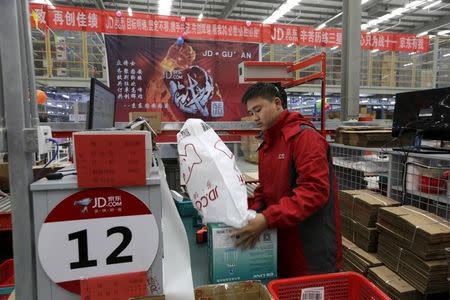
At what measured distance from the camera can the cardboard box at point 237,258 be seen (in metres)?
1.14

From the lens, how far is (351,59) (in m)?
4.32

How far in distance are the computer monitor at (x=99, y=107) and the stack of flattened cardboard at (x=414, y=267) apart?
1.99 meters

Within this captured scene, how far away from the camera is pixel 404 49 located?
693cm

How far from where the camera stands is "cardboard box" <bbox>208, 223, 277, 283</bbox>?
114 centimetres

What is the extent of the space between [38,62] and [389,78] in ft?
24.8

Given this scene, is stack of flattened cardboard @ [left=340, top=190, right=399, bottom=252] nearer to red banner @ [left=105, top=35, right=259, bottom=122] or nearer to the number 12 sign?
the number 12 sign

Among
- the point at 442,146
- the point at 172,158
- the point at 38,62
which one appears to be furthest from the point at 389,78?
the point at 38,62

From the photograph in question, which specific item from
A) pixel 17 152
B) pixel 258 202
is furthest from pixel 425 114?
pixel 17 152

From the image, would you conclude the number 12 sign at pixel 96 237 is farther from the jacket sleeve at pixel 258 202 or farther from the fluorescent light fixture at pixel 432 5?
the fluorescent light fixture at pixel 432 5

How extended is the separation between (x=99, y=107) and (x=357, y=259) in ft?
A: 6.82

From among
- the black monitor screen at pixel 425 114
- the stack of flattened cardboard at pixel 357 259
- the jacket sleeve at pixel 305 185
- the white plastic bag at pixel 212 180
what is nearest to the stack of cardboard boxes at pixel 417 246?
the stack of flattened cardboard at pixel 357 259

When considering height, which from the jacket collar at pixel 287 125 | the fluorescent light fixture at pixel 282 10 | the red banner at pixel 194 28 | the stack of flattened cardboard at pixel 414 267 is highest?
the fluorescent light fixture at pixel 282 10

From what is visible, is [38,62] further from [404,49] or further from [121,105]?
[404,49]

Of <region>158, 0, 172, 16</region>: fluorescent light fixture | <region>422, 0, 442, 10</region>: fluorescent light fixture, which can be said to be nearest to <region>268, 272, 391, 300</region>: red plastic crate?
<region>158, 0, 172, 16</region>: fluorescent light fixture
